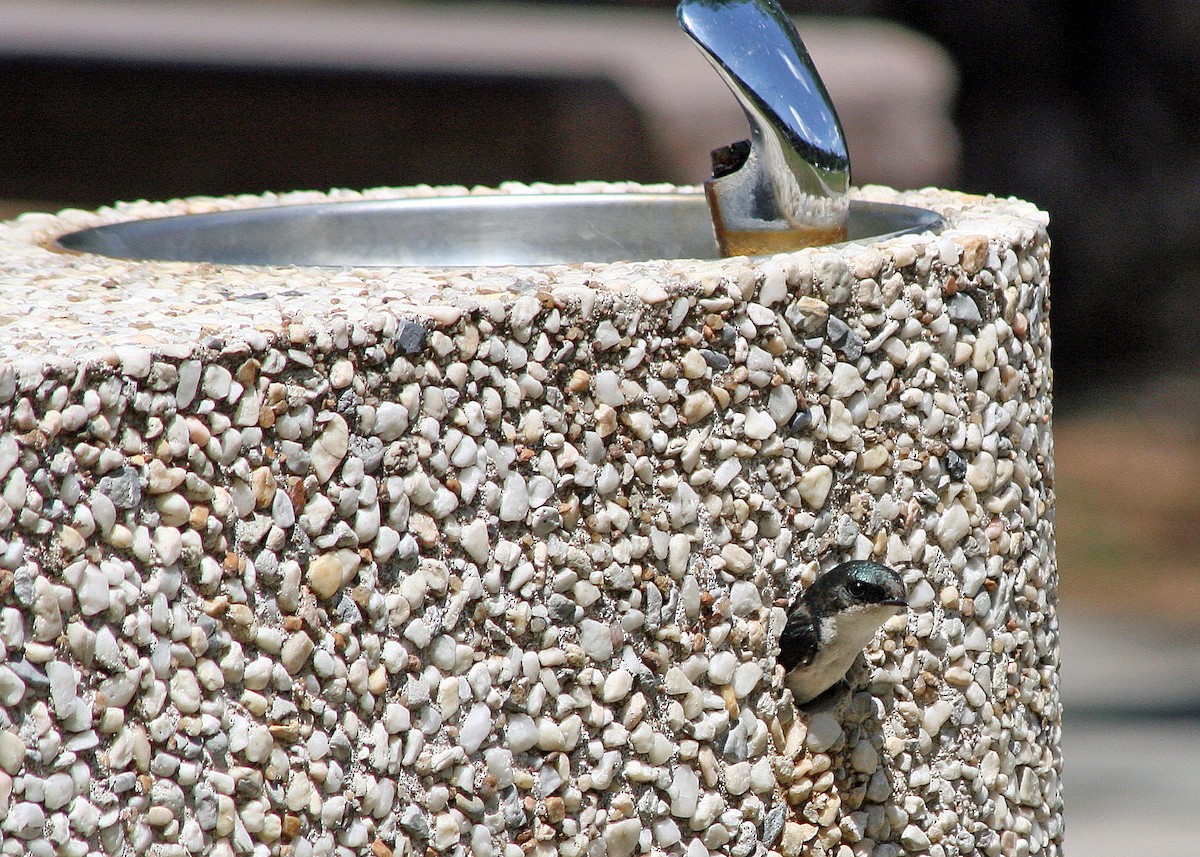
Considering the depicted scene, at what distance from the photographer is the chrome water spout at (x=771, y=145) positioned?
207 centimetres

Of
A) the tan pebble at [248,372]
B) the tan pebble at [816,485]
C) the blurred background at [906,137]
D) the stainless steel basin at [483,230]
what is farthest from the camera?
the blurred background at [906,137]

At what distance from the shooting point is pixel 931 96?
804 centimetres

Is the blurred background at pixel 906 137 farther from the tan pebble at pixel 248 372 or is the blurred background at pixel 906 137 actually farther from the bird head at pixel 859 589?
the tan pebble at pixel 248 372

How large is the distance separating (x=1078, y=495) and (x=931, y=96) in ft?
7.75

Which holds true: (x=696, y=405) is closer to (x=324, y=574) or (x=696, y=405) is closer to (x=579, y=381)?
(x=579, y=381)

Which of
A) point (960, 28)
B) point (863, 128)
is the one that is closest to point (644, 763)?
point (863, 128)

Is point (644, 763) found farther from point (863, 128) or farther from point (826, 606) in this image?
point (863, 128)

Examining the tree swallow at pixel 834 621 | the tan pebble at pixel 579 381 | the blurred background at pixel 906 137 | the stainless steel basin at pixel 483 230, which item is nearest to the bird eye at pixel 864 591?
the tree swallow at pixel 834 621

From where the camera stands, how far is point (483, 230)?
251cm

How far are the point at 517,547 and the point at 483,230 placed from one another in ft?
3.31

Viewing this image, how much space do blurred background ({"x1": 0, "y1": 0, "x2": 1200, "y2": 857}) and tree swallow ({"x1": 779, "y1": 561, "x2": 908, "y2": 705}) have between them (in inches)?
136

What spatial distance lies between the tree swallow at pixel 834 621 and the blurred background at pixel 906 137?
3.46m

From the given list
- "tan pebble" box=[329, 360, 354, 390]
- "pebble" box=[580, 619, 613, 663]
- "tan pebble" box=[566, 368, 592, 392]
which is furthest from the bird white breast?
"tan pebble" box=[329, 360, 354, 390]

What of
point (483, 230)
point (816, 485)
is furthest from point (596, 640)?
point (483, 230)
